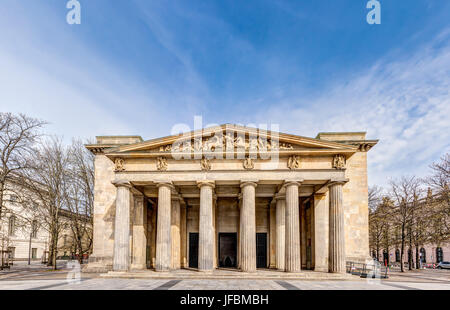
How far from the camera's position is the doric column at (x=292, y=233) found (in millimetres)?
23219

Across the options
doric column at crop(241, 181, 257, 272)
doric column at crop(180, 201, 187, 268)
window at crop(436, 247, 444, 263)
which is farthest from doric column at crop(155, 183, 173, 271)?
window at crop(436, 247, 444, 263)

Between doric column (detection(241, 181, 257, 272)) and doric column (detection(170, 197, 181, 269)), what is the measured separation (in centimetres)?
712

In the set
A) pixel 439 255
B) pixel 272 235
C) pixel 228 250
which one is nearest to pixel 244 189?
pixel 272 235

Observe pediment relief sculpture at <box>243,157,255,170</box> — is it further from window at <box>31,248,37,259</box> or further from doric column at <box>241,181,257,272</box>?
window at <box>31,248,37,259</box>

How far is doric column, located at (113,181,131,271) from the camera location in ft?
79.0

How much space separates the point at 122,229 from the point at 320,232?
1489 centimetres

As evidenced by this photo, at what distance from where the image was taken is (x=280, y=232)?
27828 mm

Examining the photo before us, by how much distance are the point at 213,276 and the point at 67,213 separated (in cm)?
2294

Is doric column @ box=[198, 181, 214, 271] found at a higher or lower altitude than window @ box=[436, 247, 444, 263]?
higher

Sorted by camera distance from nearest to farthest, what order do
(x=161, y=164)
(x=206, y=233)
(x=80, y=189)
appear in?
(x=206, y=233), (x=161, y=164), (x=80, y=189)

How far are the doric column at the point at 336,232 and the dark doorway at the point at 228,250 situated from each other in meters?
10.1

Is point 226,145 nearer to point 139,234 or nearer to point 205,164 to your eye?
point 205,164

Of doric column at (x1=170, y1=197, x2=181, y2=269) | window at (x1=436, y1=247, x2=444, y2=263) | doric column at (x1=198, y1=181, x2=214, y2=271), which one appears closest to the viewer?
doric column at (x1=198, y1=181, x2=214, y2=271)
